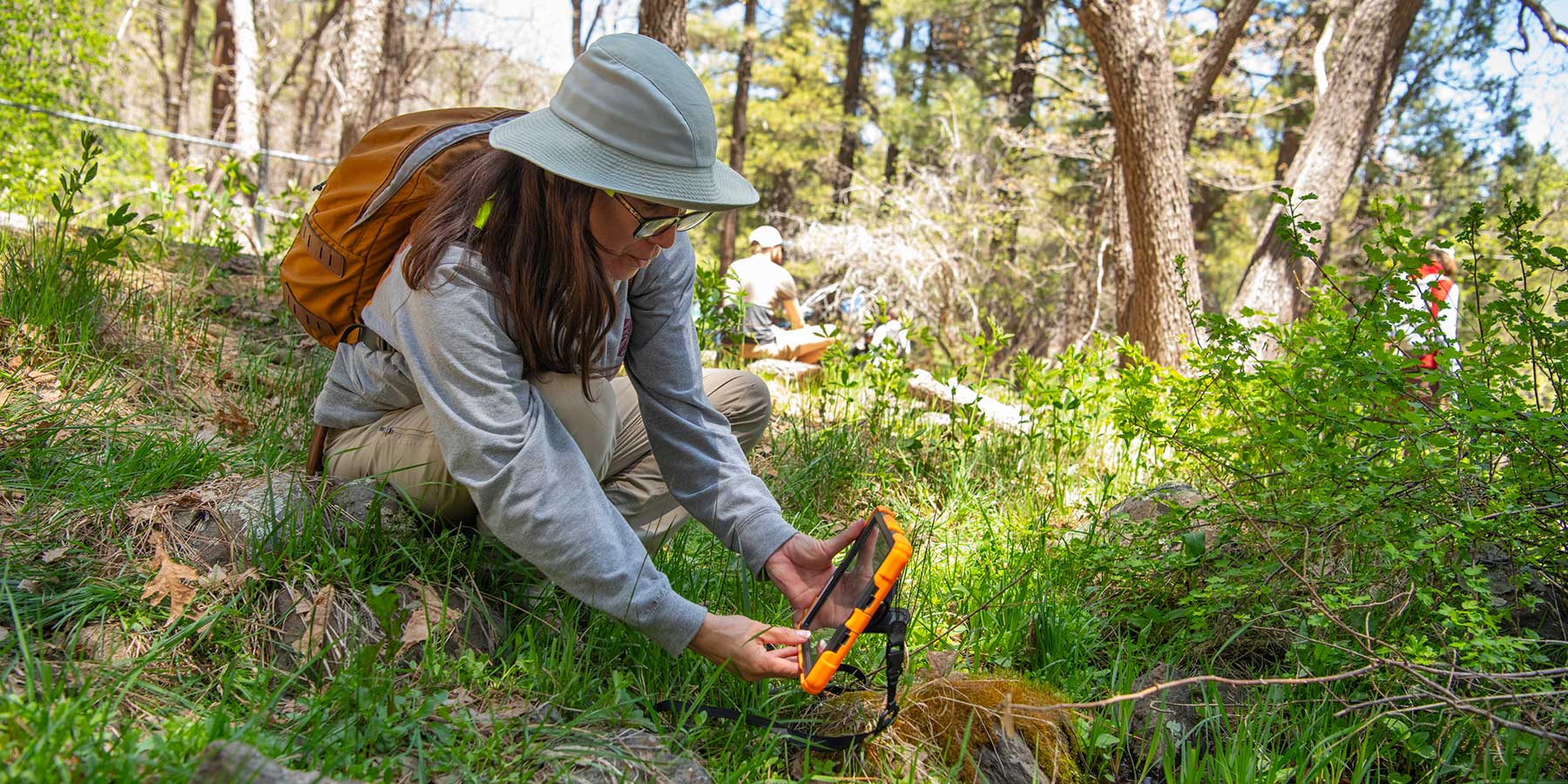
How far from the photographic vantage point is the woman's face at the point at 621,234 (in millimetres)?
1979

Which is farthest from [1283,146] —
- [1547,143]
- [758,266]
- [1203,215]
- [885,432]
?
[885,432]

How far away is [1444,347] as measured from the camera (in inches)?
98.1

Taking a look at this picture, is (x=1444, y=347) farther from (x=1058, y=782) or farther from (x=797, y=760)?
(x=797, y=760)

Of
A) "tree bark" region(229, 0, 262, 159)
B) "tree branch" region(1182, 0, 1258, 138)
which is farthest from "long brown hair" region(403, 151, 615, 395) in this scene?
"tree bark" region(229, 0, 262, 159)

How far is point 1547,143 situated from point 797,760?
12.9m

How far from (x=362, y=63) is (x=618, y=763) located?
30.8 ft

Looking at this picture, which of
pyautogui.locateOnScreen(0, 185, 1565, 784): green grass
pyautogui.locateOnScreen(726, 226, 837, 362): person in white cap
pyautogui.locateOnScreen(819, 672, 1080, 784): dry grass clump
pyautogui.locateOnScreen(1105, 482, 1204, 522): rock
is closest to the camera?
pyautogui.locateOnScreen(0, 185, 1565, 784): green grass

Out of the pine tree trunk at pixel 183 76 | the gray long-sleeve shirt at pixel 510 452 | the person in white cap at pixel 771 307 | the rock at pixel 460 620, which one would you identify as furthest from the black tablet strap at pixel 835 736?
the pine tree trunk at pixel 183 76

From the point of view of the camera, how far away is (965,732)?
2059 millimetres

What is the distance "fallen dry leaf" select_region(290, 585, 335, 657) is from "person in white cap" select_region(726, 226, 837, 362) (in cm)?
570

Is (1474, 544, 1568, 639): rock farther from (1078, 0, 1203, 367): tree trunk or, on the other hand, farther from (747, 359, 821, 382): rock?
(1078, 0, 1203, 367): tree trunk

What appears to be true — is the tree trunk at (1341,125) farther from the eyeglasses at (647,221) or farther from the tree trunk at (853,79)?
the tree trunk at (853,79)

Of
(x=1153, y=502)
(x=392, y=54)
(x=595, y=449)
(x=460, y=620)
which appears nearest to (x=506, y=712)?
(x=460, y=620)

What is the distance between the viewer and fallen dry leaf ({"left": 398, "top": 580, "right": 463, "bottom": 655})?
2.10 m
